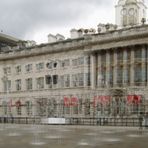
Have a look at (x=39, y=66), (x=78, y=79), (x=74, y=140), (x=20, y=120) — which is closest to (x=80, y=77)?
(x=78, y=79)

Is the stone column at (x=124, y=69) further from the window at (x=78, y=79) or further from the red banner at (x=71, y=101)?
the red banner at (x=71, y=101)

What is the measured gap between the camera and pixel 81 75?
252ft

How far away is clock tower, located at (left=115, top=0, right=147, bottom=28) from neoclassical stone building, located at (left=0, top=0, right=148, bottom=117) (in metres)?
1.97

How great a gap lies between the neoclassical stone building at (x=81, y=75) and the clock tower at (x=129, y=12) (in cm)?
197

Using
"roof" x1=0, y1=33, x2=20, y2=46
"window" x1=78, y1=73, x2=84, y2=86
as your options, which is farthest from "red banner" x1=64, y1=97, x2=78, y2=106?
"roof" x1=0, y1=33, x2=20, y2=46

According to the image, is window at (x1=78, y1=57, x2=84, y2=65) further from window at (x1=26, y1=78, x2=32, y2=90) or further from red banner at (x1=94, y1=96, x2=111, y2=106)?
window at (x1=26, y1=78, x2=32, y2=90)

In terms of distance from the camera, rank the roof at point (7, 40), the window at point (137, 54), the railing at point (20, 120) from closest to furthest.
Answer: the railing at point (20, 120)
the window at point (137, 54)
the roof at point (7, 40)

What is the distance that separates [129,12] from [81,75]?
27399 millimetres

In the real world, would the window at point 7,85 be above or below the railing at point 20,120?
above

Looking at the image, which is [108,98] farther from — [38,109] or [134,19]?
[134,19]

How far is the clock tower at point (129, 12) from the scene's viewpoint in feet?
313

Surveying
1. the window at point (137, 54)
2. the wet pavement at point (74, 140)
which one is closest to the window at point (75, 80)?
the window at point (137, 54)

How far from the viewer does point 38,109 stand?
82.6m

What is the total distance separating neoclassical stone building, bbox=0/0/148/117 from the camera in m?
68.6
